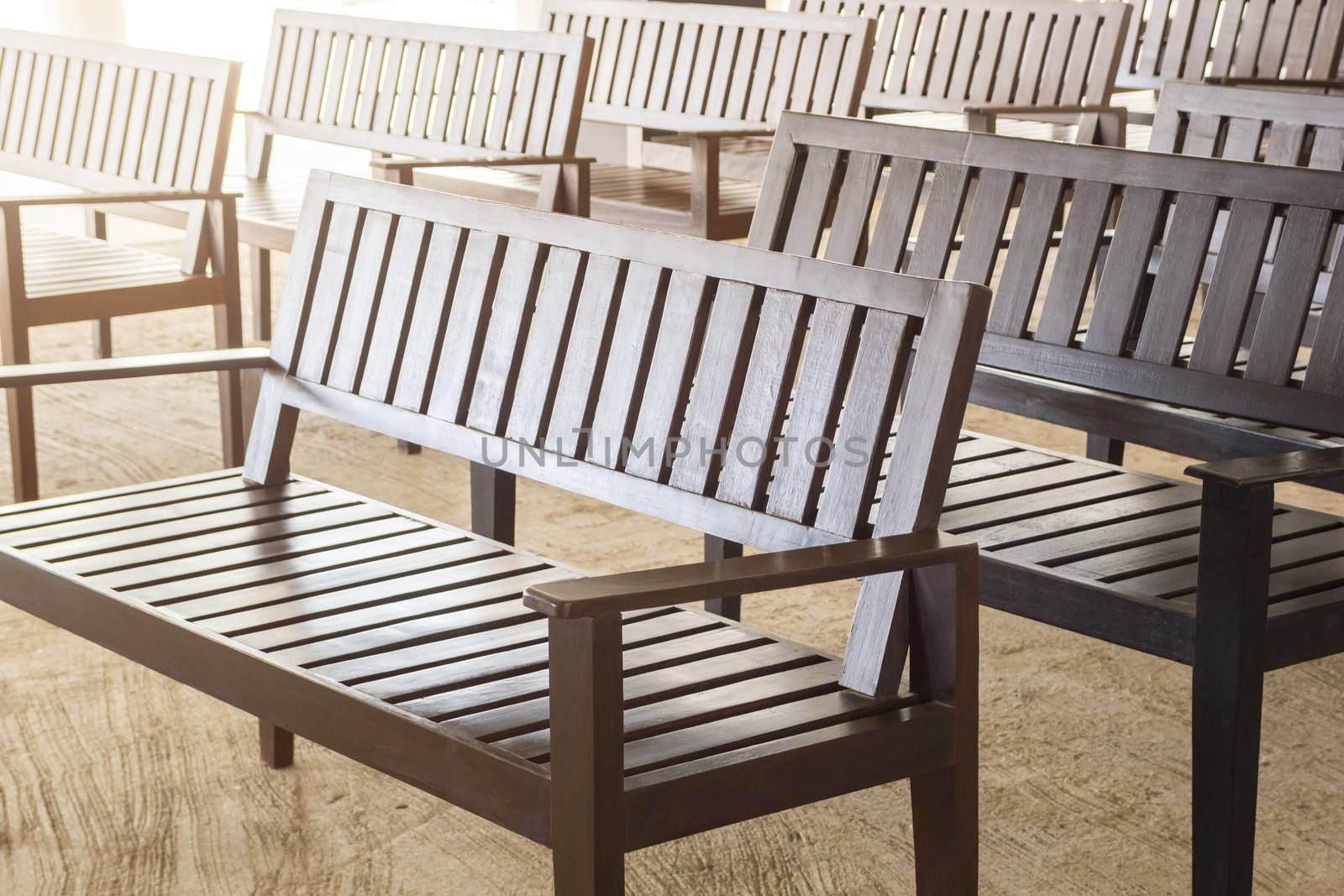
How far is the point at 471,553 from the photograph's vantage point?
2504mm

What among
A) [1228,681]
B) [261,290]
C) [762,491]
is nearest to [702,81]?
[261,290]

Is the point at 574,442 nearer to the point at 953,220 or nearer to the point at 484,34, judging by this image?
the point at 953,220

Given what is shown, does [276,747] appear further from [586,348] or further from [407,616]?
[586,348]

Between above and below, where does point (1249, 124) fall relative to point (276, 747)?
above

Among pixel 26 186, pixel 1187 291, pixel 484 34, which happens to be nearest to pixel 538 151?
pixel 484 34

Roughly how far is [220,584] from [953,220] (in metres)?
1.57

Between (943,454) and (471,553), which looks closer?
(943,454)

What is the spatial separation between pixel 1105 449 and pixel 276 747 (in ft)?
6.76

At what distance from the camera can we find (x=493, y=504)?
2.92 meters

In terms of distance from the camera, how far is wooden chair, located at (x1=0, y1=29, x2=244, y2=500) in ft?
13.4

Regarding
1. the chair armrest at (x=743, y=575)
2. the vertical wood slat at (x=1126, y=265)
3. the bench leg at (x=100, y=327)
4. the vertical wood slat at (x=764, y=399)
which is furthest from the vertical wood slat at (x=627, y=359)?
the bench leg at (x=100, y=327)

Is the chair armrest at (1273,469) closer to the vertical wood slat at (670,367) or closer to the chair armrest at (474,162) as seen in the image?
the vertical wood slat at (670,367)

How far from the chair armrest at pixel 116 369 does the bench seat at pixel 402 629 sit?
0.21m

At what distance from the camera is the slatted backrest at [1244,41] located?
6082mm
